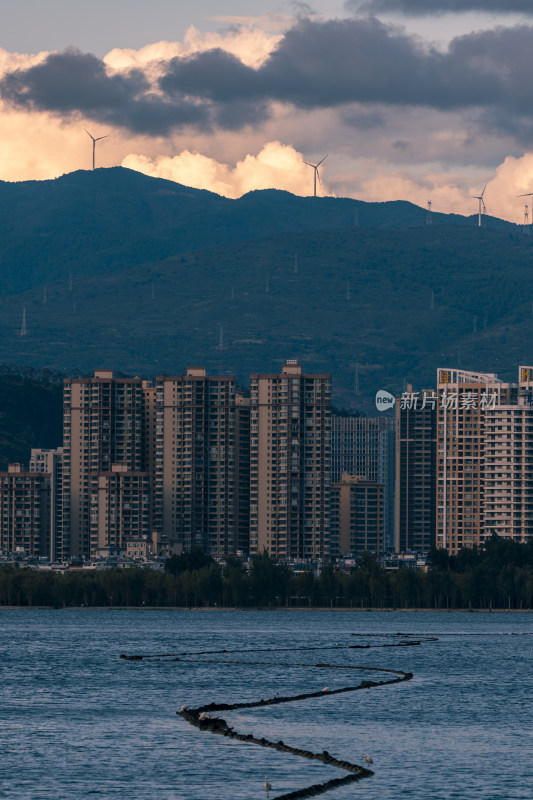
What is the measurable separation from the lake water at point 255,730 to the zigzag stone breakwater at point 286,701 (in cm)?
96

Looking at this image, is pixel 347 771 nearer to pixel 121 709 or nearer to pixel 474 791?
pixel 474 791

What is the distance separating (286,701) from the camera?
442 ft

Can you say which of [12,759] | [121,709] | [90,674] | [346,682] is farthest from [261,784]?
[90,674]

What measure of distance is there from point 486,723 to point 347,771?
87.6 ft

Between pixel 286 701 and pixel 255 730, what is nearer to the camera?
pixel 255 730

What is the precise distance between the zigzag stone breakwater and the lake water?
38.0 inches

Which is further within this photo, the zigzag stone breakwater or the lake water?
the zigzag stone breakwater

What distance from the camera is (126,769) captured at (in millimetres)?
99938

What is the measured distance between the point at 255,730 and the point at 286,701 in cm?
1938

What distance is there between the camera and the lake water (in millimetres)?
94812

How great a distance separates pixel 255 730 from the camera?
116 metres

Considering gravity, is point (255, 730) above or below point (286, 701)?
below

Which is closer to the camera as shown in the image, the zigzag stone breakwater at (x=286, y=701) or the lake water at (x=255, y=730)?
the lake water at (x=255, y=730)

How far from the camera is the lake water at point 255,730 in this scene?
311ft
